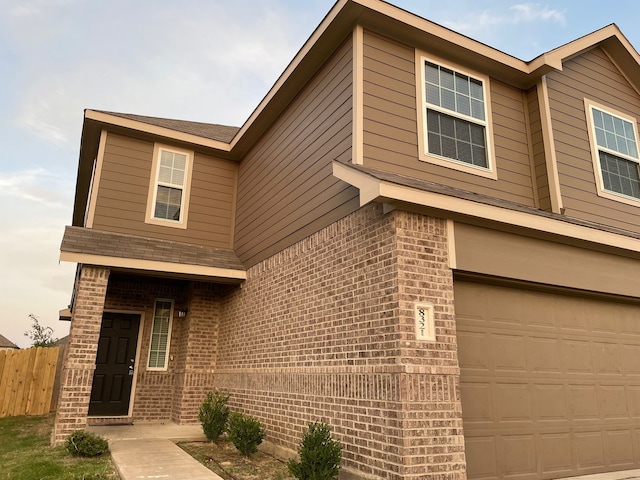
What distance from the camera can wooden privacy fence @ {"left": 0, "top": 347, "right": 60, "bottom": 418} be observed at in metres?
11.6

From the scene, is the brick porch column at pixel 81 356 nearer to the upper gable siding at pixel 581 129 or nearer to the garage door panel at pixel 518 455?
the garage door panel at pixel 518 455

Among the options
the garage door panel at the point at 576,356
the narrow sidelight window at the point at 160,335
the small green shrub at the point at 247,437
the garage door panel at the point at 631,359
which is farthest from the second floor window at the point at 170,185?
the garage door panel at the point at 631,359

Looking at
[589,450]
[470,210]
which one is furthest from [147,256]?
[589,450]

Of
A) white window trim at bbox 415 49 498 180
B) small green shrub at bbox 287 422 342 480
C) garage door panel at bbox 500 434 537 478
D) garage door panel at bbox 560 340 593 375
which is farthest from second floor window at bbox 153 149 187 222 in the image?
garage door panel at bbox 560 340 593 375

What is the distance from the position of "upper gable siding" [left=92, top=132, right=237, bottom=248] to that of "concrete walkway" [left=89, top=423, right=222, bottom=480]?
381 centimetres

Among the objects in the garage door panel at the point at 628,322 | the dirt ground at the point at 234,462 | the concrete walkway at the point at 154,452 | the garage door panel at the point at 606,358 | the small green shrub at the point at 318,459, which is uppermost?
the garage door panel at the point at 628,322

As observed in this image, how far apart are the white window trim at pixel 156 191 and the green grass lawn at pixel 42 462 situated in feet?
14.7

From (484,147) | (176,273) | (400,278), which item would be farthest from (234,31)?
(400,278)

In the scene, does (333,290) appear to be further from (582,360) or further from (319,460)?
(582,360)

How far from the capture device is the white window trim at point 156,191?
9516 mm

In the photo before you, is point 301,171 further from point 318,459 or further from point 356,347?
point 318,459

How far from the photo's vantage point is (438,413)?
4.35 metres

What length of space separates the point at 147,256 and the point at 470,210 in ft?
19.9

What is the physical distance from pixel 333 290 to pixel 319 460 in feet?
6.77
